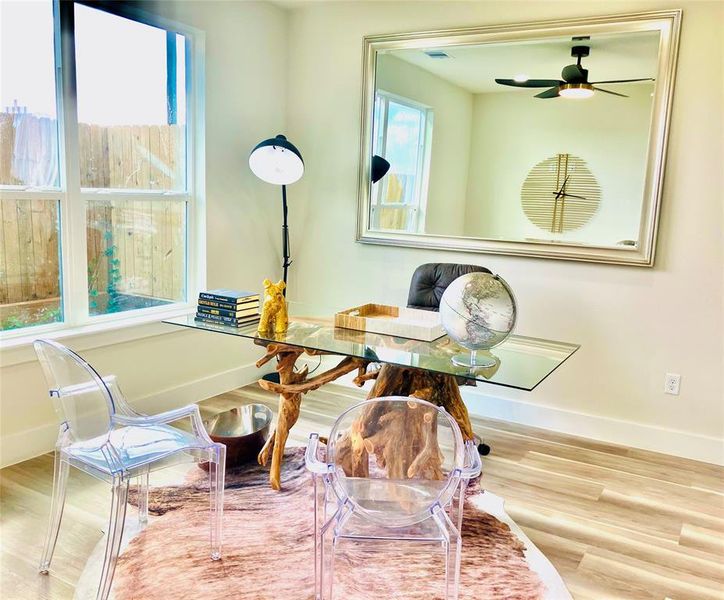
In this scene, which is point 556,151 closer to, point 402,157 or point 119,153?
point 402,157

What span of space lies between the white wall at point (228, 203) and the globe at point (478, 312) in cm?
192

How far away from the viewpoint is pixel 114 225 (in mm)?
3271

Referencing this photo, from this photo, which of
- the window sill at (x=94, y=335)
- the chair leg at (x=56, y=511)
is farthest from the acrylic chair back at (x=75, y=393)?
the window sill at (x=94, y=335)

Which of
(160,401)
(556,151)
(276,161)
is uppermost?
(556,151)

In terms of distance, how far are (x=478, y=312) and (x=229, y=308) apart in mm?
1095

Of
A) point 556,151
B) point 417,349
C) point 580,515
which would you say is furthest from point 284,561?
point 556,151

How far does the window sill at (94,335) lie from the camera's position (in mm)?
2780

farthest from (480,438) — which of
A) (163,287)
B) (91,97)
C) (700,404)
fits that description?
(91,97)

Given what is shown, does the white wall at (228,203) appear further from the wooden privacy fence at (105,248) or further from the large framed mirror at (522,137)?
the large framed mirror at (522,137)

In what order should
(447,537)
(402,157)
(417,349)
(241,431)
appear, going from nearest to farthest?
(447,537) → (417,349) → (241,431) → (402,157)

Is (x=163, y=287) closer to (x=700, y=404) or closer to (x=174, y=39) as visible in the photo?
(x=174, y=39)

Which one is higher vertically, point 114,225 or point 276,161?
point 276,161

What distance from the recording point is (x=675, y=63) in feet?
9.89

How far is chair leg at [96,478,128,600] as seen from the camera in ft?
6.16
